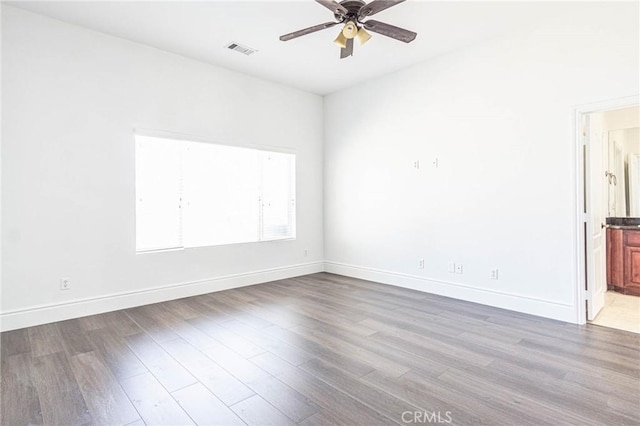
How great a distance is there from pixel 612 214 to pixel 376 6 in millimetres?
5426

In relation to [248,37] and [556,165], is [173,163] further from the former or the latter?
[556,165]

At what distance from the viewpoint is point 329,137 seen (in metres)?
6.24

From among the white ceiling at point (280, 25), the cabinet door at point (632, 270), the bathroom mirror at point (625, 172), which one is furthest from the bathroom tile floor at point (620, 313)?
the white ceiling at point (280, 25)

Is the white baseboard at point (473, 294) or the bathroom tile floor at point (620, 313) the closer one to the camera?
the bathroom tile floor at point (620, 313)

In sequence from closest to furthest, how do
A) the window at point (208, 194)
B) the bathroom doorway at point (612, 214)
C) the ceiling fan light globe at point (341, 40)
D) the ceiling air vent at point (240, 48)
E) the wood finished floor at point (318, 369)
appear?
the wood finished floor at point (318, 369)
the ceiling fan light globe at point (341, 40)
the bathroom doorway at point (612, 214)
the ceiling air vent at point (240, 48)
the window at point (208, 194)

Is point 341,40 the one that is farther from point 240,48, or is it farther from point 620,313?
point 620,313

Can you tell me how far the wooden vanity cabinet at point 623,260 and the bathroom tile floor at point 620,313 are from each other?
0.54ft

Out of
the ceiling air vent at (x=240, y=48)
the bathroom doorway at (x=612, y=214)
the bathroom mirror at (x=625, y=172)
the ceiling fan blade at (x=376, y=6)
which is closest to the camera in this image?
the ceiling fan blade at (x=376, y=6)

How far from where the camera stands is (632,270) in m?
4.59

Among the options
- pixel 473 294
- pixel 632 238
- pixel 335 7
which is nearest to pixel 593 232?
pixel 473 294

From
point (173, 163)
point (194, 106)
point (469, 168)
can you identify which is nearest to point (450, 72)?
point (469, 168)

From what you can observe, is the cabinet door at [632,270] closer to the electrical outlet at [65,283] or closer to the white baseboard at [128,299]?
the white baseboard at [128,299]

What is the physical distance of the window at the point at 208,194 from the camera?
4348mm

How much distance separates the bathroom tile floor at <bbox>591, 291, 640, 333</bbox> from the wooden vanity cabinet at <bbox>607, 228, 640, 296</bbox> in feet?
0.54
